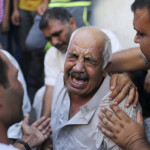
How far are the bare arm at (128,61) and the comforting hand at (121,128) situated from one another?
0.75 metres

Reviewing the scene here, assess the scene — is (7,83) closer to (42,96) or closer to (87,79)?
(87,79)

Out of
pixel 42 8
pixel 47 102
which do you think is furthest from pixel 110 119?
pixel 42 8

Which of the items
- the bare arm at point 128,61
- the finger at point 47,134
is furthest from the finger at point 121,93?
the finger at point 47,134

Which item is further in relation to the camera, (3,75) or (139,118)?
(139,118)

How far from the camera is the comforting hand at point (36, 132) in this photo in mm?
2602

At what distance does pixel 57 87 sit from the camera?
278 cm

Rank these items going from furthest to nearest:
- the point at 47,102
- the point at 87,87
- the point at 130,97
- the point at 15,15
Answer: the point at 15,15 → the point at 47,102 → the point at 87,87 → the point at 130,97

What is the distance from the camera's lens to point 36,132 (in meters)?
2.70

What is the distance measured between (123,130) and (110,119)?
0.43 feet

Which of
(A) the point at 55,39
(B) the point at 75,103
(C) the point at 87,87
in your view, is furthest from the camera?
(A) the point at 55,39

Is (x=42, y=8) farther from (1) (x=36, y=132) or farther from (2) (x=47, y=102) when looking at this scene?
(1) (x=36, y=132)

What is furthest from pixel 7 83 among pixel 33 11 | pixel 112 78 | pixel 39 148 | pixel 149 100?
pixel 33 11

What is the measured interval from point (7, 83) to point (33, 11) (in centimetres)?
297

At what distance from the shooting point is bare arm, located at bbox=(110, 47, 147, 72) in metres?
2.95
